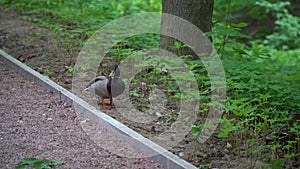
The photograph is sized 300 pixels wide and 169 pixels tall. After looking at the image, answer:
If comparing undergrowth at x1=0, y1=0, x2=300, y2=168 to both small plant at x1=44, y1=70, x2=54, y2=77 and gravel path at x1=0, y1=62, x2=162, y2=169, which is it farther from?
gravel path at x1=0, y1=62, x2=162, y2=169

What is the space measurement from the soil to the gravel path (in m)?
0.03

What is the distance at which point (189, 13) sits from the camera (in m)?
6.16

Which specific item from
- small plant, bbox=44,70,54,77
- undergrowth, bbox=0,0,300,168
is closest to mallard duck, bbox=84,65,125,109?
undergrowth, bbox=0,0,300,168

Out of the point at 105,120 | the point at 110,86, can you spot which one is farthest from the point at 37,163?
the point at 110,86

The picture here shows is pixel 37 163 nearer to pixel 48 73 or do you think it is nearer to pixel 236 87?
pixel 236 87

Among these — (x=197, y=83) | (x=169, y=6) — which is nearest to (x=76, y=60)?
(x=169, y=6)

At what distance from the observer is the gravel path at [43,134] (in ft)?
13.5

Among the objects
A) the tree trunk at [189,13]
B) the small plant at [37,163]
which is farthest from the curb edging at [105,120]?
the tree trunk at [189,13]

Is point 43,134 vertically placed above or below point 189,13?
below

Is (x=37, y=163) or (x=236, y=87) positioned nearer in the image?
(x=37, y=163)

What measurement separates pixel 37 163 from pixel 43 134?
790 mm

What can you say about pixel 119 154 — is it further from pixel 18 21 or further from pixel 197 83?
pixel 18 21

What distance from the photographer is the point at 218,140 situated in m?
4.49

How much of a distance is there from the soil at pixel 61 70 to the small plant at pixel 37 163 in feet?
0.45
